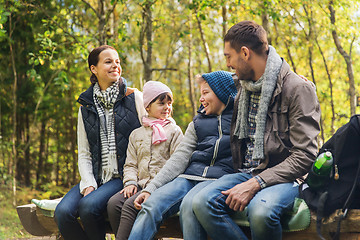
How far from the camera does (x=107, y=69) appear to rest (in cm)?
379

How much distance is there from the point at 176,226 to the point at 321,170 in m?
1.20

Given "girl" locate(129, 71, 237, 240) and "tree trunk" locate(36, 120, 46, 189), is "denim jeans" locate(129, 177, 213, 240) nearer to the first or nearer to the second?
"girl" locate(129, 71, 237, 240)

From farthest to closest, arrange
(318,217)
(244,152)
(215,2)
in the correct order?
(215,2), (244,152), (318,217)

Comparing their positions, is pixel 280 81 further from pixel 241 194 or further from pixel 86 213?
pixel 86 213

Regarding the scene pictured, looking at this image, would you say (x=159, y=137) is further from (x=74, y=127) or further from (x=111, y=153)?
(x=74, y=127)

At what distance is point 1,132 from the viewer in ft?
31.8

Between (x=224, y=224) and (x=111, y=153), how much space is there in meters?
1.35

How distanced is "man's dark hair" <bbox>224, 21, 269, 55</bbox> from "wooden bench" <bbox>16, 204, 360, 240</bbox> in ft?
3.62

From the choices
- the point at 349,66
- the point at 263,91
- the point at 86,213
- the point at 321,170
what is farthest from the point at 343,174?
the point at 349,66

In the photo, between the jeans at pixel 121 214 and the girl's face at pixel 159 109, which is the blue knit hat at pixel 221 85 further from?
the jeans at pixel 121 214

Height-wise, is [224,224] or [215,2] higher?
[215,2]

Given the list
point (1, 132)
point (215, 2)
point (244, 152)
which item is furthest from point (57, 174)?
point (244, 152)

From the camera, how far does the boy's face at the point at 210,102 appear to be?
3266mm

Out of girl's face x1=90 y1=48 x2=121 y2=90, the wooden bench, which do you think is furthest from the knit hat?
the wooden bench
